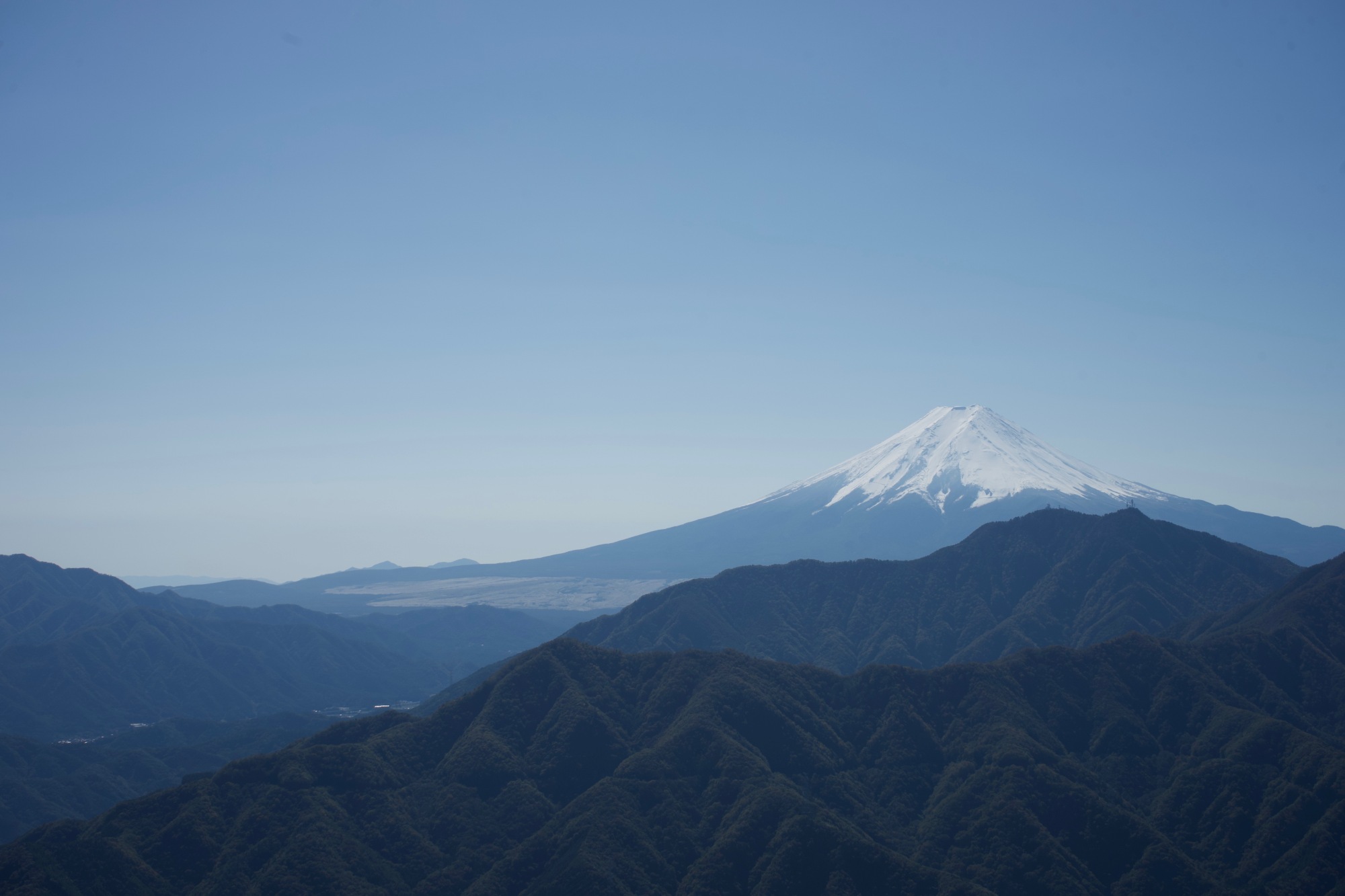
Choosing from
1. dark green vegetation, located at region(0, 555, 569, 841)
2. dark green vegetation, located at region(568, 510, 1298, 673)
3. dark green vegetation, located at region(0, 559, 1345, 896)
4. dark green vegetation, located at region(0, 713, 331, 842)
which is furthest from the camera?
dark green vegetation, located at region(568, 510, 1298, 673)

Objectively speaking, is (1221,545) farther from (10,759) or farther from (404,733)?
(10,759)

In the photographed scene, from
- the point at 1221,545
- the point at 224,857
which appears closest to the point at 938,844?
the point at 224,857

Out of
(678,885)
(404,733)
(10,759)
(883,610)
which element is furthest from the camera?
(883,610)

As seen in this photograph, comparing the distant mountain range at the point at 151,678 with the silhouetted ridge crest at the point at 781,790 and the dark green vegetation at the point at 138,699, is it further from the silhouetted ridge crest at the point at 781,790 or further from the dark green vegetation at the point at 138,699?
the silhouetted ridge crest at the point at 781,790

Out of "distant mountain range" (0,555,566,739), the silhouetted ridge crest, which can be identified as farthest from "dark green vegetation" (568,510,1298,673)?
"distant mountain range" (0,555,566,739)

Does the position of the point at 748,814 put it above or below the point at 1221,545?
below

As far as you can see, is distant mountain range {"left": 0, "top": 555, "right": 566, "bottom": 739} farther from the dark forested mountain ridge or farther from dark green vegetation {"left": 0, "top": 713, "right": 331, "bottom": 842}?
dark green vegetation {"left": 0, "top": 713, "right": 331, "bottom": 842}

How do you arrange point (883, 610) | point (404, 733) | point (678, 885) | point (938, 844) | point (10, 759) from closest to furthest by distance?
point (678, 885) < point (938, 844) < point (404, 733) < point (10, 759) < point (883, 610)
